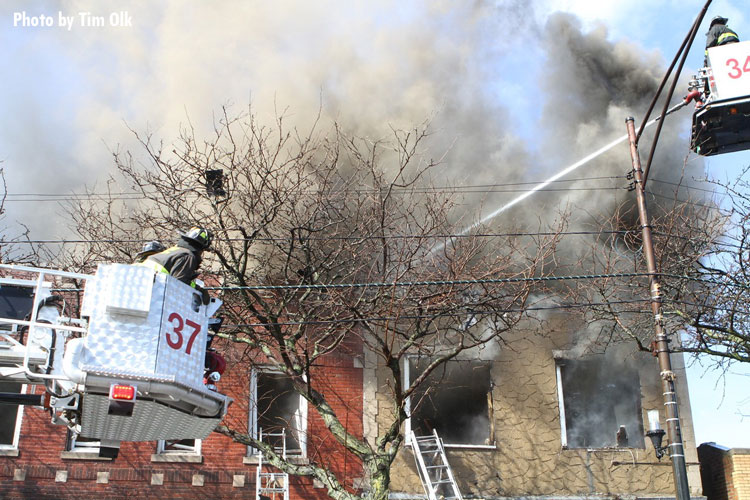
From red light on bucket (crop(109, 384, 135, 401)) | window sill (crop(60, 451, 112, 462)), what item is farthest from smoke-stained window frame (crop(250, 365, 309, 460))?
red light on bucket (crop(109, 384, 135, 401))

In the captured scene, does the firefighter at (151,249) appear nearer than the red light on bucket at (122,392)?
No

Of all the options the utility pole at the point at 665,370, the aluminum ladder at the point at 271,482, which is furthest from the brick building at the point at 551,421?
the utility pole at the point at 665,370

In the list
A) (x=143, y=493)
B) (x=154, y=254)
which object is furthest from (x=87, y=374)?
(x=143, y=493)

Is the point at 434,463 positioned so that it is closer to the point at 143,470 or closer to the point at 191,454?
the point at 191,454

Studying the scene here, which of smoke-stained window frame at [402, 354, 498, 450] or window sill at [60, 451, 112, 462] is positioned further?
smoke-stained window frame at [402, 354, 498, 450]

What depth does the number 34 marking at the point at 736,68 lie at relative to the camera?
867 centimetres

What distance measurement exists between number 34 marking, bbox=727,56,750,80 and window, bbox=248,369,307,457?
317 inches

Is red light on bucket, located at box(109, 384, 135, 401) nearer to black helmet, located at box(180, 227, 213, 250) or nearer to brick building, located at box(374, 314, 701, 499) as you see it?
black helmet, located at box(180, 227, 213, 250)

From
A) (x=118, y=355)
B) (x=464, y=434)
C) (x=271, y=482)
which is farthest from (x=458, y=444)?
(x=118, y=355)

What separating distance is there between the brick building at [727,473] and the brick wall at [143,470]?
21.2ft

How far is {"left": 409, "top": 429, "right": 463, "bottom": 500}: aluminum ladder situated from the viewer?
40.3 feet

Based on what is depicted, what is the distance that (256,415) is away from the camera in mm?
13133

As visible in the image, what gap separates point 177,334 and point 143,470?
669cm

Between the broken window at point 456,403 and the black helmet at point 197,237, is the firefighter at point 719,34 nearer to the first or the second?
the black helmet at point 197,237
